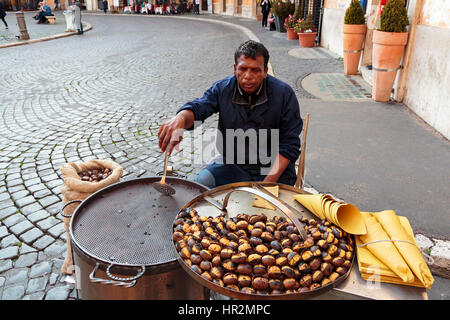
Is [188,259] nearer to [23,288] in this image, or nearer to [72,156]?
[23,288]

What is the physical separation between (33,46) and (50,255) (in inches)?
576

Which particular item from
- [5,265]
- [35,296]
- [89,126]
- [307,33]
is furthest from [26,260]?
[307,33]

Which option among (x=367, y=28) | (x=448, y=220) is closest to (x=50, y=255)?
(x=448, y=220)

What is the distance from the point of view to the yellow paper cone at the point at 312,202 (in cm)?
186

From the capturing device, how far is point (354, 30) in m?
8.41

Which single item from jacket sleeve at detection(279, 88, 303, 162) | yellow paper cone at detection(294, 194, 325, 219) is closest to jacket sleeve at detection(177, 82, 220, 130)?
jacket sleeve at detection(279, 88, 303, 162)

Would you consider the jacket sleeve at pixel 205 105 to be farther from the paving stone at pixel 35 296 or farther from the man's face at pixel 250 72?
the paving stone at pixel 35 296

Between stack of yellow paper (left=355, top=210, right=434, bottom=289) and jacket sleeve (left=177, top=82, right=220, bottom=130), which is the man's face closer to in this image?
jacket sleeve (left=177, top=82, right=220, bottom=130)

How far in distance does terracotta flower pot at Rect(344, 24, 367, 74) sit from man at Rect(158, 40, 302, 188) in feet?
21.7

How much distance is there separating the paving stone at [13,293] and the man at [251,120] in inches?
64.1

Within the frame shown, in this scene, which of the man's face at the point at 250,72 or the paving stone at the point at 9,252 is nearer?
the man's face at the point at 250,72

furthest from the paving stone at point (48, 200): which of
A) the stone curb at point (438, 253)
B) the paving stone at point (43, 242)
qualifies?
the stone curb at point (438, 253)

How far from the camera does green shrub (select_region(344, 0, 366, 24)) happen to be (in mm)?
8312

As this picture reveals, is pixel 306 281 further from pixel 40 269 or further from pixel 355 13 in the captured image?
pixel 355 13
